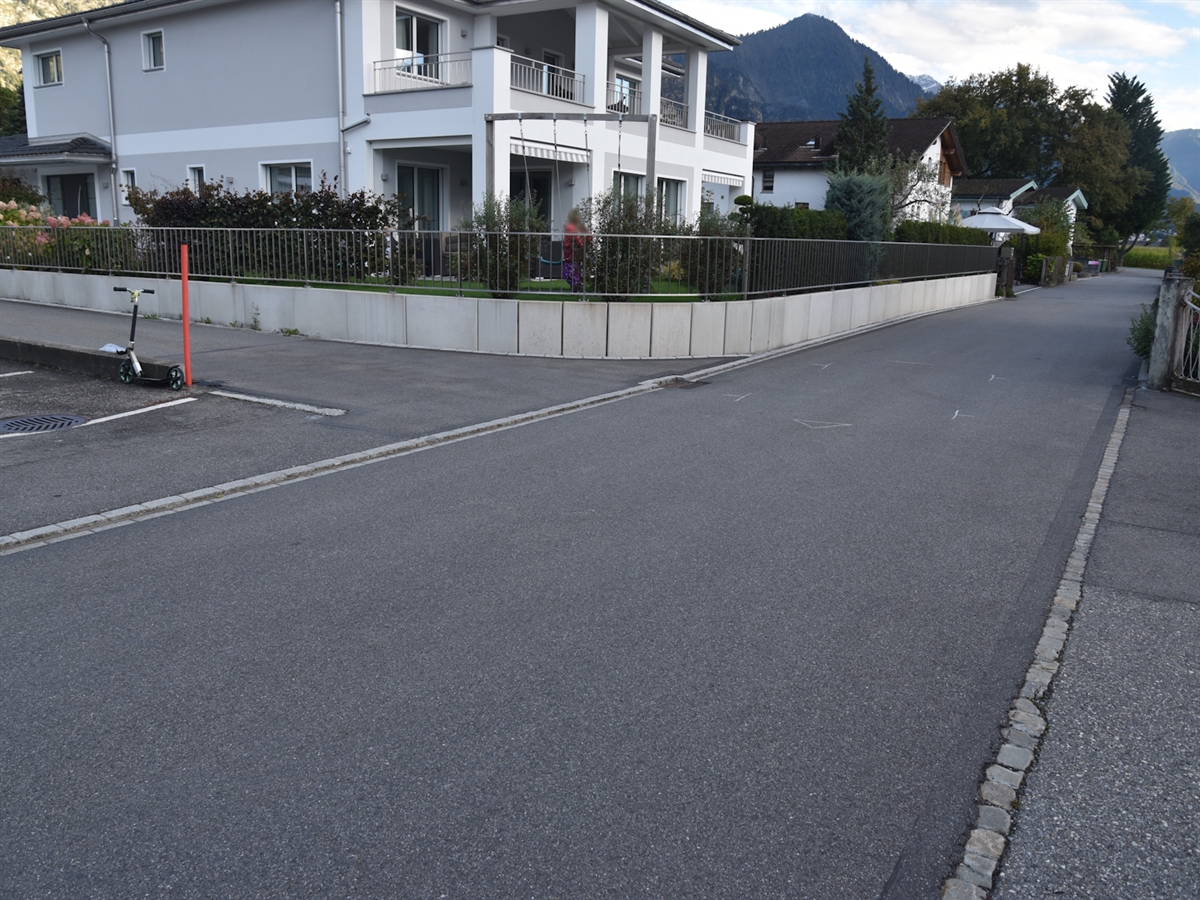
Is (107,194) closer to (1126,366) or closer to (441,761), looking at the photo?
(1126,366)

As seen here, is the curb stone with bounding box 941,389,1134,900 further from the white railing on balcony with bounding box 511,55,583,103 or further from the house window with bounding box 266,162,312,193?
the house window with bounding box 266,162,312,193

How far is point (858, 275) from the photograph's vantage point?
21312mm

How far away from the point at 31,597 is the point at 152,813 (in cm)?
247

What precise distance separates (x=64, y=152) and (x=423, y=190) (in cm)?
1140

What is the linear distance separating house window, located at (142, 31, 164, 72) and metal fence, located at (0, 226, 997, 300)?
11773mm

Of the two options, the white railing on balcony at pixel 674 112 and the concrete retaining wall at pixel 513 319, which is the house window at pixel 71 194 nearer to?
the concrete retaining wall at pixel 513 319

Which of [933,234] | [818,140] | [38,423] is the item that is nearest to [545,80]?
[933,234]

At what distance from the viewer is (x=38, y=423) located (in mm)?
9617

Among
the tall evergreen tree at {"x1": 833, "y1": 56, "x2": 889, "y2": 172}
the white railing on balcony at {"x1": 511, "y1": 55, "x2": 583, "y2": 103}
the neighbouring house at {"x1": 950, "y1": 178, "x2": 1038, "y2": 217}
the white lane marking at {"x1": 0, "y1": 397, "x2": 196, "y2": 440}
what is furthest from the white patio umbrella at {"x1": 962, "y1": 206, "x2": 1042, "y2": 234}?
the white lane marking at {"x1": 0, "y1": 397, "x2": 196, "y2": 440}

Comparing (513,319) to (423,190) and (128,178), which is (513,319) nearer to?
(423,190)

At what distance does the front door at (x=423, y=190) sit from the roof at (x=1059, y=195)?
50.6 m

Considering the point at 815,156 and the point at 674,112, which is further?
the point at 815,156

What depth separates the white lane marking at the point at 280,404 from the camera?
10391 mm

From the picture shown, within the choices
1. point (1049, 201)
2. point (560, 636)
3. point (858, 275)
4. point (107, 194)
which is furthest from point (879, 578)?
point (1049, 201)
